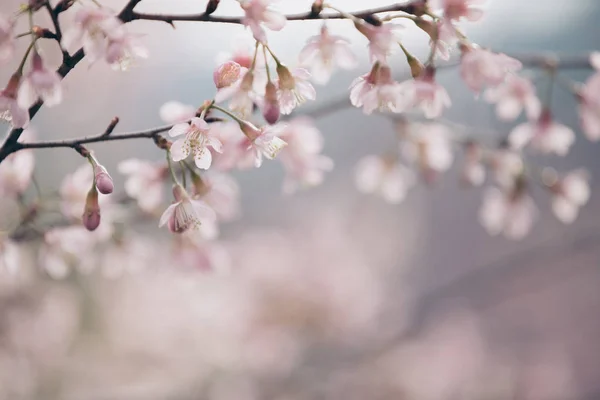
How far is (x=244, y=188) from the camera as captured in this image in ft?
15.0

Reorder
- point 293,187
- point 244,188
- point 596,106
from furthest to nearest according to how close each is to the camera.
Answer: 1. point 244,188
2. point 293,187
3. point 596,106

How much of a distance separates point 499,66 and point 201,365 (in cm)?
152

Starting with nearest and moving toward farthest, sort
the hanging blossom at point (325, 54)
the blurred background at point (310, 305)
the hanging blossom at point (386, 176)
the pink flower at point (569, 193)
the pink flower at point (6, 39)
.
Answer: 1. the pink flower at point (6, 39)
2. the hanging blossom at point (325, 54)
3. the pink flower at point (569, 193)
4. the hanging blossom at point (386, 176)
5. the blurred background at point (310, 305)

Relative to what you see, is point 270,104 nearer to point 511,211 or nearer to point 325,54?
point 325,54

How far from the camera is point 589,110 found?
75 cm

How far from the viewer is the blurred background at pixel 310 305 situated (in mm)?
1533

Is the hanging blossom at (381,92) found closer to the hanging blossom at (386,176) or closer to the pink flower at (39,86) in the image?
the pink flower at (39,86)

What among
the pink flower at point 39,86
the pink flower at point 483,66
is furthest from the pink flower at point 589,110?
the pink flower at point 39,86

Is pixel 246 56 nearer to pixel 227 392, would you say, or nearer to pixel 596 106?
pixel 596 106

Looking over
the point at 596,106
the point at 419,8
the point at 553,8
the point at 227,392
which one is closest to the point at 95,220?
the point at 419,8

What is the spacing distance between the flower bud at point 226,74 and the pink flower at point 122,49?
0.06 m

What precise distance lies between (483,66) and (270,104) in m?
0.18

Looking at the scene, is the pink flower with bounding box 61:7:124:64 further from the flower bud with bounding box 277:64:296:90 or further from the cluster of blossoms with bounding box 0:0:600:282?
the flower bud with bounding box 277:64:296:90

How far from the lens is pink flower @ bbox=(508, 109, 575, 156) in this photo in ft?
2.69
